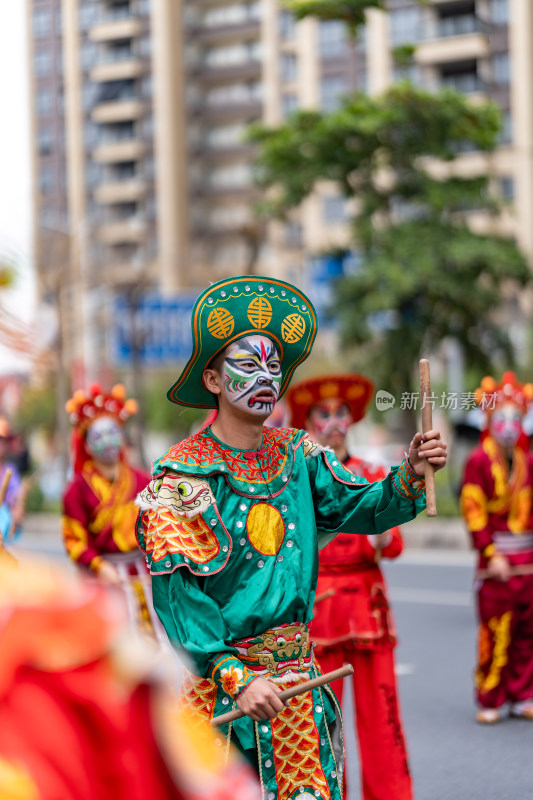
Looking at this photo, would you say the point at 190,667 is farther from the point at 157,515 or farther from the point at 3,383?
the point at 3,383

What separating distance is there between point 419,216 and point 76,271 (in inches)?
302

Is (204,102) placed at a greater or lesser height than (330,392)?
greater

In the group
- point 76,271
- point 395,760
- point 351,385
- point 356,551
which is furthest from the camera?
point 76,271

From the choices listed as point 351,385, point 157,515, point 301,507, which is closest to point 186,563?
point 157,515

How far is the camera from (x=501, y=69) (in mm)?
43812

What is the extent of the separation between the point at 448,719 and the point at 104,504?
7.49 ft

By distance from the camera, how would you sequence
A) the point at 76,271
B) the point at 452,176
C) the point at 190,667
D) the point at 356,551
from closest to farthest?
the point at 190,667 → the point at 356,551 → the point at 76,271 → the point at 452,176

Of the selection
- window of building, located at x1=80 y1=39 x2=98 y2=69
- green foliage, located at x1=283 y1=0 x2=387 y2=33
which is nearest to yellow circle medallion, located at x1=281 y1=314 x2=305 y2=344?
green foliage, located at x1=283 y1=0 x2=387 y2=33

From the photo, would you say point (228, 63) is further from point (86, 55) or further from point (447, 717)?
point (447, 717)

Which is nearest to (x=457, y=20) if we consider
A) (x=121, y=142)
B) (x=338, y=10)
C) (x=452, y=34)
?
(x=452, y=34)

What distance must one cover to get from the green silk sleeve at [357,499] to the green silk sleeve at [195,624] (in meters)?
0.46

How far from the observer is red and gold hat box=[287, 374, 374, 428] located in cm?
559

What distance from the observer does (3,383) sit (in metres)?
2.86

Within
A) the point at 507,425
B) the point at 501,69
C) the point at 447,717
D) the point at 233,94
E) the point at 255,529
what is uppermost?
the point at 233,94
